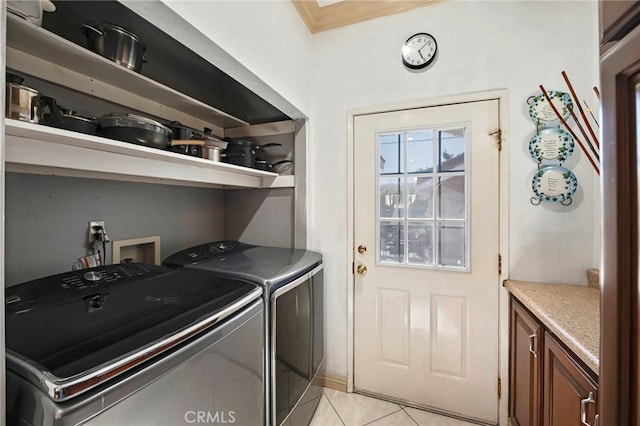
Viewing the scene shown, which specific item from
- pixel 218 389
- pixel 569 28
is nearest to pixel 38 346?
pixel 218 389

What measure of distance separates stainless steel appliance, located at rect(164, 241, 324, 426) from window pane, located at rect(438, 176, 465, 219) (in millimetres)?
897

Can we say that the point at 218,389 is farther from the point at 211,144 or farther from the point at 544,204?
the point at 544,204

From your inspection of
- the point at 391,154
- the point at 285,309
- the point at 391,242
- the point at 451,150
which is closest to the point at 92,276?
the point at 285,309

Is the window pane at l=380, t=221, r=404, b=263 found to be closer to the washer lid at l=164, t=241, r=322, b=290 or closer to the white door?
the white door

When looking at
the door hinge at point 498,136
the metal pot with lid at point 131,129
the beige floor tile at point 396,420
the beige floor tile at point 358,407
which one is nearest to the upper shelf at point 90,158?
the metal pot with lid at point 131,129

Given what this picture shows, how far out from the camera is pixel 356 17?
195cm

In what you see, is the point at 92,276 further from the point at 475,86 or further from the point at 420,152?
the point at 475,86

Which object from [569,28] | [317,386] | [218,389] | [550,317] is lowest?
[317,386]

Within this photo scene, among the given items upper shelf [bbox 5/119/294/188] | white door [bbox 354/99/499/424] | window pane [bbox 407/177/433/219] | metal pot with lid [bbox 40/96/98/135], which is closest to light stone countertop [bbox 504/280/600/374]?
white door [bbox 354/99/499/424]

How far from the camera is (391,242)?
1.92 meters

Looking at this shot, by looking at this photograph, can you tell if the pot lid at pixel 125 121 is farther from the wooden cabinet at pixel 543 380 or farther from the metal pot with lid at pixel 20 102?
the wooden cabinet at pixel 543 380

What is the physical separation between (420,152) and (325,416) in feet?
6.05

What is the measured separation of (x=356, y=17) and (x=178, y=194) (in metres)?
1.76

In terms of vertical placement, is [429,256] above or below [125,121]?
below
